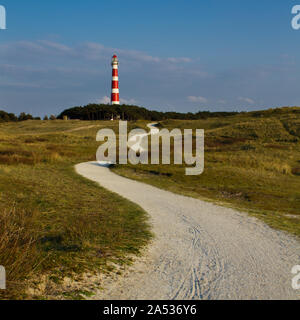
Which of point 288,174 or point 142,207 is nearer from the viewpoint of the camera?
point 142,207

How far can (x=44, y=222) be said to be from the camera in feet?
34.8

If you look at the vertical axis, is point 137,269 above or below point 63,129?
below

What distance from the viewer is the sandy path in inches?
239

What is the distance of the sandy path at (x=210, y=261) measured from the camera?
6.07 m

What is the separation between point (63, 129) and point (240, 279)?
77.6 meters

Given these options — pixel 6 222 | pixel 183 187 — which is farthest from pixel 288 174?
pixel 6 222

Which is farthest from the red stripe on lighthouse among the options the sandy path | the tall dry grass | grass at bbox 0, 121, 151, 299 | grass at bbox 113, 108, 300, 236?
the tall dry grass

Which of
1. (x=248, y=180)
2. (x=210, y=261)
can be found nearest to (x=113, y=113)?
(x=248, y=180)

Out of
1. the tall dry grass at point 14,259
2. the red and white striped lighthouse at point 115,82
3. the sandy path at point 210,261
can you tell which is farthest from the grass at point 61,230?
the red and white striped lighthouse at point 115,82

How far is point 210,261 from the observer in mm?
7766

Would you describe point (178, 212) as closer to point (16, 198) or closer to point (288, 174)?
point (16, 198)

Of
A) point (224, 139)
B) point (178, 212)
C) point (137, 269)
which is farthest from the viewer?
point (224, 139)

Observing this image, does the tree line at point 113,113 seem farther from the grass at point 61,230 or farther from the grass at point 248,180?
the grass at point 61,230

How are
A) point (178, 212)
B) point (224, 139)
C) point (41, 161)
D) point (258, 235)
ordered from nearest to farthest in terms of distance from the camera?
point (258, 235)
point (178, 212)
point (41, 161)
point (224, 139)
